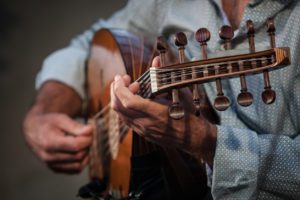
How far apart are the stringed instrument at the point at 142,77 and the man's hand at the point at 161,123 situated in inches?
1.2

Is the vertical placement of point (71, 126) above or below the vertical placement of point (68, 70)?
below

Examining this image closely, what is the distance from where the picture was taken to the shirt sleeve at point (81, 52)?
4.39 feet

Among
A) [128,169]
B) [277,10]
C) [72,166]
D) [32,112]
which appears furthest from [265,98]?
[32,112]

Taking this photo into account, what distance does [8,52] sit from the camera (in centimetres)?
203

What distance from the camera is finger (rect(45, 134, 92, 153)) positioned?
124 cm

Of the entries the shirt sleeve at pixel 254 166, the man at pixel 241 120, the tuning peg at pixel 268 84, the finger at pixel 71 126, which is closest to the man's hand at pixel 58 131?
the finger at pixel 71 126

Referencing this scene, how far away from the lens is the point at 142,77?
79 centimetres

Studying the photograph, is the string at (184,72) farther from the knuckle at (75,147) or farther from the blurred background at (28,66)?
the blurred background at (28,66)

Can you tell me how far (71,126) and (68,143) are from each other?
53 millimetres

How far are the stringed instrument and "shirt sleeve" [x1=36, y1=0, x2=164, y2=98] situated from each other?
57 millimetres

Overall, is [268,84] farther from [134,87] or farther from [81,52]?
[81,52]

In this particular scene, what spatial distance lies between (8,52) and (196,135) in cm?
148

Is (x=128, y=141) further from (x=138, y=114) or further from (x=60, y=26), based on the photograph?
(x=60, y=26)

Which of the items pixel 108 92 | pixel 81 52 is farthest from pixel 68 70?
pixel 108 92
